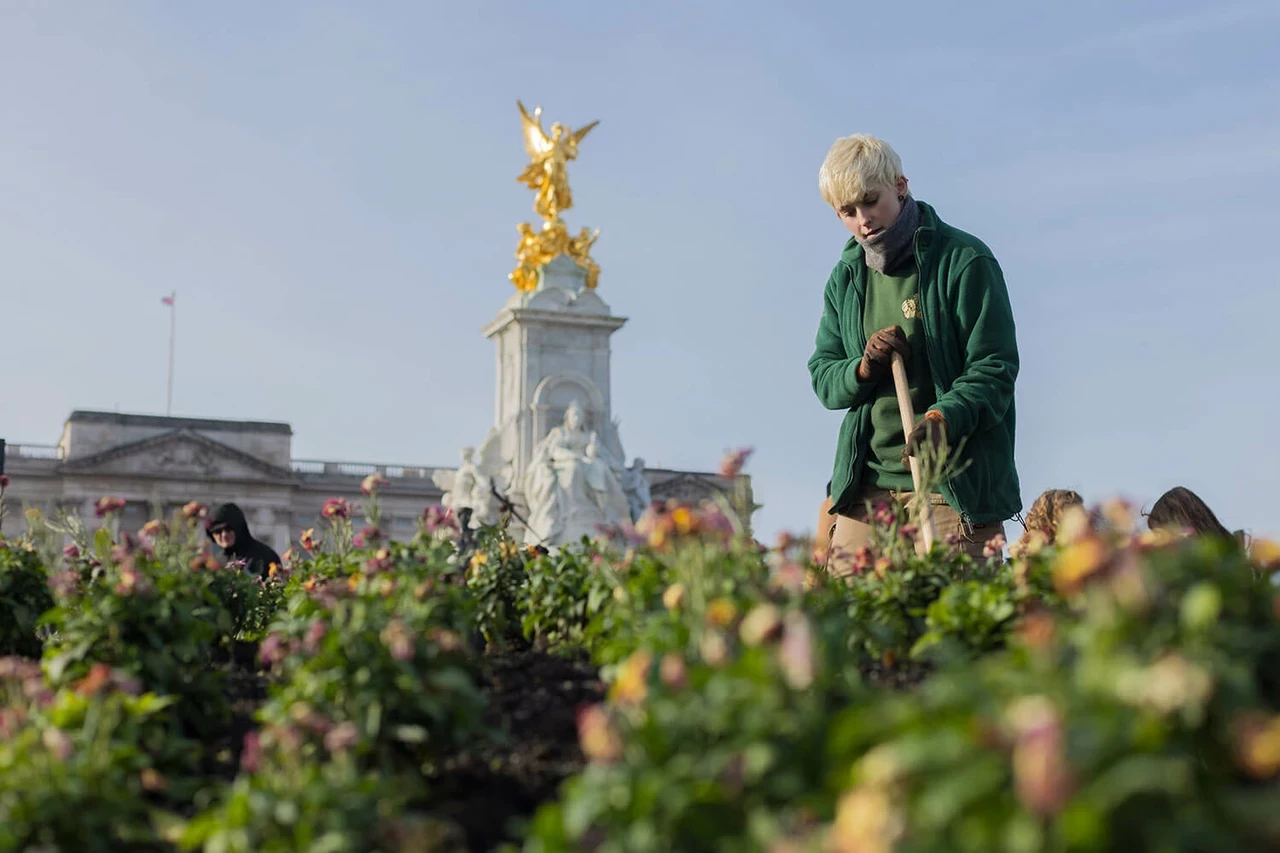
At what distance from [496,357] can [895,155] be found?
2712 cm

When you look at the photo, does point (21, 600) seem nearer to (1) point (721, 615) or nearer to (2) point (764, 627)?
(1) point (721, 615)

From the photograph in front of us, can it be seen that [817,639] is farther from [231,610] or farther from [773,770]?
[231,610]

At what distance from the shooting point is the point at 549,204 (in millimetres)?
34344

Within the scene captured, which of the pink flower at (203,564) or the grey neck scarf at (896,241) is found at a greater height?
the grey neck scarf at (896,241)

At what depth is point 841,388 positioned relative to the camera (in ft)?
22.4

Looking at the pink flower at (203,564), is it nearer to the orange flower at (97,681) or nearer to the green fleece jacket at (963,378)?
the orange flower at (97,681)

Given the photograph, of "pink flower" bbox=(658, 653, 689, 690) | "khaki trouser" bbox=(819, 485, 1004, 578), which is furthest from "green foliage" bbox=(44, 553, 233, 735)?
"khaki trouser" bbox=(819, 485, 1004, 578)

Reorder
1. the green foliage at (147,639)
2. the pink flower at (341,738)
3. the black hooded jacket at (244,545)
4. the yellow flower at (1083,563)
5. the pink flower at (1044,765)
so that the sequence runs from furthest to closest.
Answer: the black hooded jacket at (244,545) < the green foliage at (147,639) < the pink flower at (341,738) < the yellow flower at (1083,563) < the pink flower at (1044,765)

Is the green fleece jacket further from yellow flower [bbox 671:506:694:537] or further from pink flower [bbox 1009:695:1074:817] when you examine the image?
pink flower [bbox 1009:695:1074:817]

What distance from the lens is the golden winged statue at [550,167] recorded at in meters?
34.4

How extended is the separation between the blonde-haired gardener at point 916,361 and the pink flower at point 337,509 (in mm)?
2121

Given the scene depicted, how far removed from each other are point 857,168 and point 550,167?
28644 millimetres

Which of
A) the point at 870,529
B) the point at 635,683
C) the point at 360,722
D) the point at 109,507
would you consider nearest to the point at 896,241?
the point at 870,529

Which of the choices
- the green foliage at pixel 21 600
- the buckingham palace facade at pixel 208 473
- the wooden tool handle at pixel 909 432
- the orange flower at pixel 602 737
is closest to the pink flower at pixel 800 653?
the orange flower at pixel 602 737
